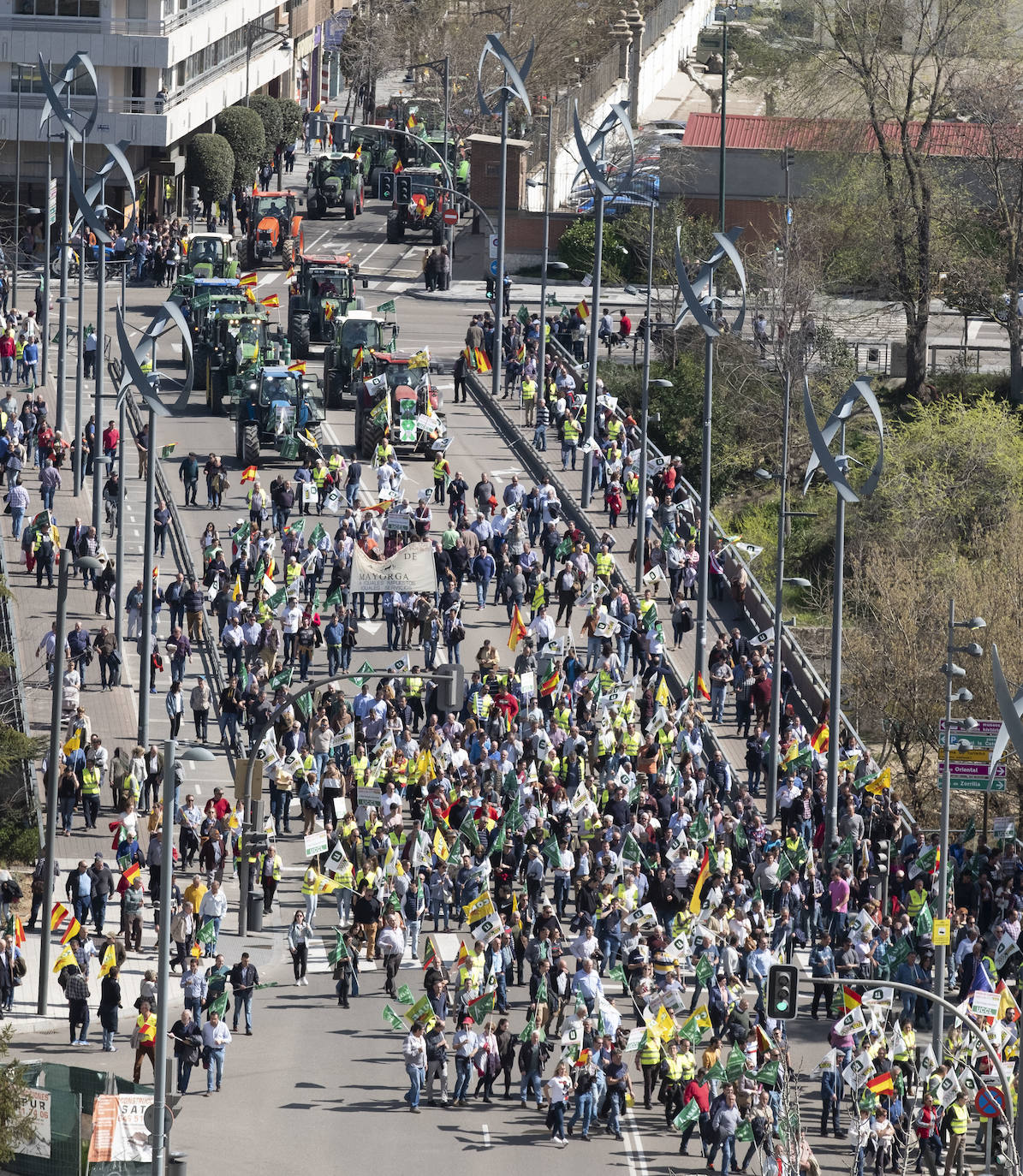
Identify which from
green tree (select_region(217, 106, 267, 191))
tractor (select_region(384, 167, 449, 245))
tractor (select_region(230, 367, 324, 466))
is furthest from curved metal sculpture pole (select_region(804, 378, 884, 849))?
green tree (select_region(217, 106, 267, 191))

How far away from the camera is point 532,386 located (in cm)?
6200

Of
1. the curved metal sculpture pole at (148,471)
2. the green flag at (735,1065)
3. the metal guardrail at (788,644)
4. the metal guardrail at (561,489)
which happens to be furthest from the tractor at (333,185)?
the green flag at (735,1065)

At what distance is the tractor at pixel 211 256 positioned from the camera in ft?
237

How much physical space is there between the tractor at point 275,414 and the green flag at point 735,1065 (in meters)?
27.8

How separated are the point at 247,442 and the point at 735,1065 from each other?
28.4 meters

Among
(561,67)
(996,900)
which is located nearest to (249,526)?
(996,900)

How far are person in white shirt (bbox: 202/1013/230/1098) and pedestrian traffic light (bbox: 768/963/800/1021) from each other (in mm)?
7430

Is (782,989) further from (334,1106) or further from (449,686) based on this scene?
(449,686)

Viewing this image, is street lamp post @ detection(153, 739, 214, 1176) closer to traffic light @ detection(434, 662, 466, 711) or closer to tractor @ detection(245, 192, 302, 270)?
traffic light @ detection(434, 662, 466, 711)

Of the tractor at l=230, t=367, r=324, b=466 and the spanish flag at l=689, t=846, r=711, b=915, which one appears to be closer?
the spanish flag at l=689, t=846, r=711, b=915

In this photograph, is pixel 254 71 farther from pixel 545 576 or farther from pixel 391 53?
pixel 545 576

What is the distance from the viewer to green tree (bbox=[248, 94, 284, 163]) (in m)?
93.2

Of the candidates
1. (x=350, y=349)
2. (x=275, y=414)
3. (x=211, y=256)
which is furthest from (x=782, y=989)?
(x=211, y=256)

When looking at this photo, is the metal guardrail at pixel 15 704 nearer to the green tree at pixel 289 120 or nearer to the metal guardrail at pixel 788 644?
the metal guardrail at pixel 788 644
